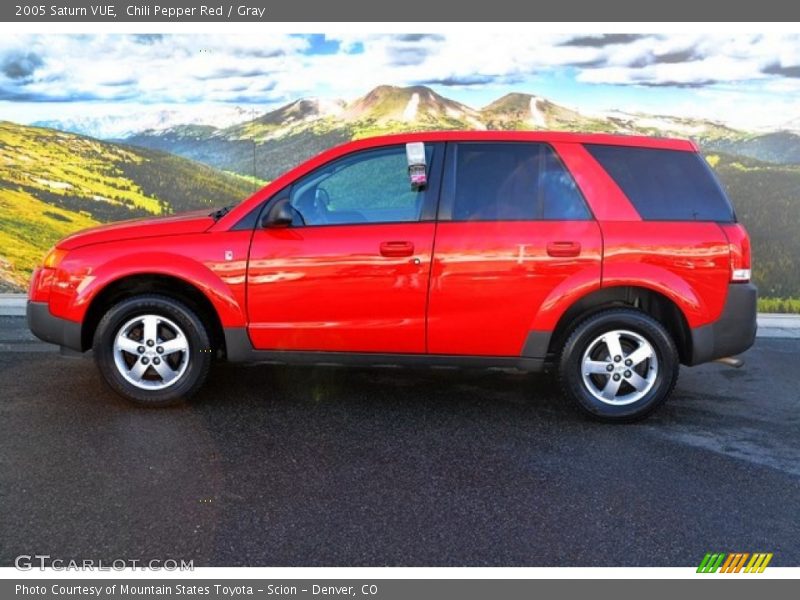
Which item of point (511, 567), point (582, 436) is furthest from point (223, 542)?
point (582, 436)

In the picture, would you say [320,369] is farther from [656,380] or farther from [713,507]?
[713,507]

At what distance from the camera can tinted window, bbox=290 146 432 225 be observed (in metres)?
5.11

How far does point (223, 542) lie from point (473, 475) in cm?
135

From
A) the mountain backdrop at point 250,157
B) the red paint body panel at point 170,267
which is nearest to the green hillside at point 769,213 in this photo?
the mountain backdrop at point 250,157

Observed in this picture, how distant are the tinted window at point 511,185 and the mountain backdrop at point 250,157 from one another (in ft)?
13.5

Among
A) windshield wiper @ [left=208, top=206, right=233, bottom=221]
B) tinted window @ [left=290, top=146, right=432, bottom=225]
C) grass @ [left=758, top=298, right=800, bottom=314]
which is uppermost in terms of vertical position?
tinted window @ [left=290, top=146, right=432, bottom=225]

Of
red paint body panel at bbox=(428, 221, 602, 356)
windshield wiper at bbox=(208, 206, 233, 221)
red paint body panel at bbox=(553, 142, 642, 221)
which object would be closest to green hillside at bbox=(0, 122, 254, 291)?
windshield wiper at bbox=(208, 206, 233, 221)

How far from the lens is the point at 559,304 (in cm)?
500

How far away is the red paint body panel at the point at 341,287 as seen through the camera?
16.4 feet

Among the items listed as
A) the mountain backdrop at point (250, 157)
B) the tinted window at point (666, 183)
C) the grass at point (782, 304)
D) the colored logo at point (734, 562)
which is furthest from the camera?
the mountain backdrop at point (250, 157)

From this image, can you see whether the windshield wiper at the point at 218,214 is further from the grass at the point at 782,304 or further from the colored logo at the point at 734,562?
the grass at the point at 782,304

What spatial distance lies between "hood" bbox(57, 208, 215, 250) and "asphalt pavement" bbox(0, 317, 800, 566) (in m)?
1.04

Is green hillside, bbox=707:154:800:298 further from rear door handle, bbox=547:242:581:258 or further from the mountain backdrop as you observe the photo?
rear door handle, bbox=547:242:581:258

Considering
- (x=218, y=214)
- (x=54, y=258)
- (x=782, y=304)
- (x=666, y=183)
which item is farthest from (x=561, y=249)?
(x=782, y=304)
